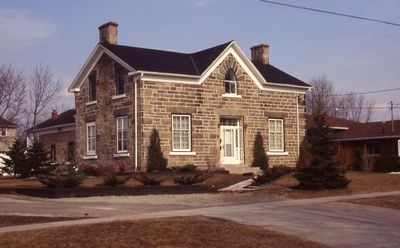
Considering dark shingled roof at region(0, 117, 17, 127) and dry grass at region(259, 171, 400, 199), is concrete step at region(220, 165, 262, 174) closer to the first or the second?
dry grass at region(259, 171, 400, 199)

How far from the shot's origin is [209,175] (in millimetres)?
26891

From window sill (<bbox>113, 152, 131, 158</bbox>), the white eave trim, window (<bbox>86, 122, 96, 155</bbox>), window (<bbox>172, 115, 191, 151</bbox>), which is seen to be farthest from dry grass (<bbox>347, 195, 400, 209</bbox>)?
window (<bbox>86, 122, 96, 155</bbox>)

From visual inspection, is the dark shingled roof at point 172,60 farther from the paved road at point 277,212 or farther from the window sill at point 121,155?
the paved road at point 277,212

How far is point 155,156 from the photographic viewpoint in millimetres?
29266

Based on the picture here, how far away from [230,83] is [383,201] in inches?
650

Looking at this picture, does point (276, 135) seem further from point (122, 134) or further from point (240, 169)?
point (122, 134)

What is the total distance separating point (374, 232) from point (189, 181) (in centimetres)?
1041

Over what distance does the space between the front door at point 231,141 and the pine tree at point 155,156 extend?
4.36m

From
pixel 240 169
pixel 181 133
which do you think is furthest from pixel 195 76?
pixel 240 169

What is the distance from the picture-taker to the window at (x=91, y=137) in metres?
34.2

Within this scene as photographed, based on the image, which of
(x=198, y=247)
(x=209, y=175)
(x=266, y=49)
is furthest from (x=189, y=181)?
(x=266, y=49)

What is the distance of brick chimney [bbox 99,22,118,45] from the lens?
34.4 m

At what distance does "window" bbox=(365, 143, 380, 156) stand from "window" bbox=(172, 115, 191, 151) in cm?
1863

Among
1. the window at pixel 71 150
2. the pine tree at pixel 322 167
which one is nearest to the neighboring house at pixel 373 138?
the pine tree at pixel 322 167
